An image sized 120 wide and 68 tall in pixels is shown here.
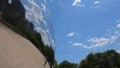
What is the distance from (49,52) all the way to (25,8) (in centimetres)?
92

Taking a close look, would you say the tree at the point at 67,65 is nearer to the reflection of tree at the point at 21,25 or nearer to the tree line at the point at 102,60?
the tree line at the point at 102,60

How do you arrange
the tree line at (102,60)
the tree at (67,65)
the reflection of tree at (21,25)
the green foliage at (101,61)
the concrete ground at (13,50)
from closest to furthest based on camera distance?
the concrete ground at (13,50)
the reflection of tree at (21,25)
the green foliage at (101,61)
the tree line at (102,60)
the tree at (67,65)

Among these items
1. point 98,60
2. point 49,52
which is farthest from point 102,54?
point 49,52

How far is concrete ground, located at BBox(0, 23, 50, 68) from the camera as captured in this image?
170 centimetres

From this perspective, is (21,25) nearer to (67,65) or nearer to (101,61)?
(101,61)

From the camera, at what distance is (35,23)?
269 cm

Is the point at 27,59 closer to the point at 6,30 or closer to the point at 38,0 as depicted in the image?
the point at 6,30

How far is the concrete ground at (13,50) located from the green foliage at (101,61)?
185ft

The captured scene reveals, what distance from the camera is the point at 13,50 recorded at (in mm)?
1884

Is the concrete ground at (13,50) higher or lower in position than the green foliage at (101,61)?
lower

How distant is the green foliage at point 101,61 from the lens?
2292 inches

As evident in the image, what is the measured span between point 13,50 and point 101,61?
2287 inches

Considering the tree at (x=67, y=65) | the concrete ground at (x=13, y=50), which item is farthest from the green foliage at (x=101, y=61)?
the concrete ground at (x=13, y=50)

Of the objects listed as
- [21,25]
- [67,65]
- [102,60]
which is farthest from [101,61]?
[21,25]
